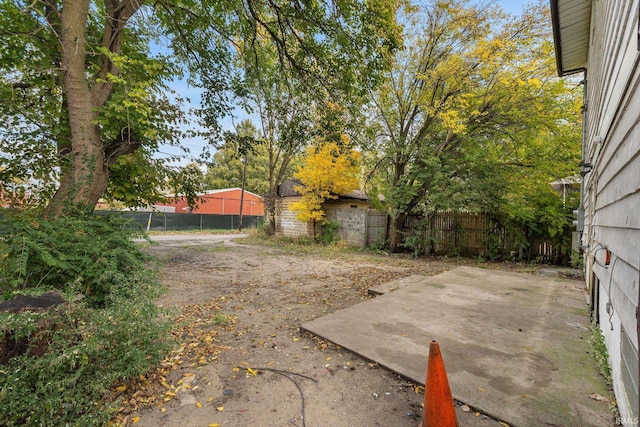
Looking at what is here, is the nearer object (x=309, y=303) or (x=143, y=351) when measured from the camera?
(x=143, y=351)

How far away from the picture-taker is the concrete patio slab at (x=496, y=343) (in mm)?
1980

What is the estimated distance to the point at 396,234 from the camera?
10492 millimetres

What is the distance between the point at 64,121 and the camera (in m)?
4.89

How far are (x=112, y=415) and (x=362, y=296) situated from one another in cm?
370

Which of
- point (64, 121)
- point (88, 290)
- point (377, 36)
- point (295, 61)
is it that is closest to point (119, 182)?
point (64, 121)

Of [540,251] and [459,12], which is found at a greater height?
[459,12]

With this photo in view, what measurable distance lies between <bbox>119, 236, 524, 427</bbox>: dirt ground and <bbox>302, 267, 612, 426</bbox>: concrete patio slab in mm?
231

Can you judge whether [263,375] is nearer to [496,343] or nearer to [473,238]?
[496,343]

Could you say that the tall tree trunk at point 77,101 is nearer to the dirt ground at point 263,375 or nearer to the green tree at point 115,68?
the green tree at point 115,68

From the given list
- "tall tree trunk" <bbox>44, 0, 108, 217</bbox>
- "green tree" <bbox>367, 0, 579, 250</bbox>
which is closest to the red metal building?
Result: "green tree" <bbox>367, 0, 579, 250</bbox>

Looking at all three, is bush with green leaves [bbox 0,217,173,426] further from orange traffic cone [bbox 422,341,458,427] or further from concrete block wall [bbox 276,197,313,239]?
concrete block wall [bbox 276,197,313,239]

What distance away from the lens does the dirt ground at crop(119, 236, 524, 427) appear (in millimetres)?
1930

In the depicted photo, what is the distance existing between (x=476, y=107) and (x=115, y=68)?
8848 millimetres

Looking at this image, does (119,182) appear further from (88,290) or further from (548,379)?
(548,379)
